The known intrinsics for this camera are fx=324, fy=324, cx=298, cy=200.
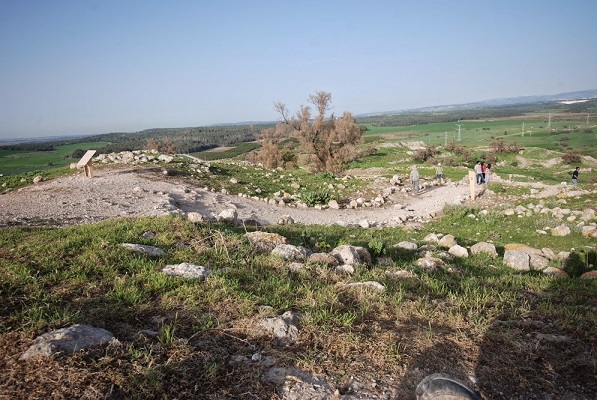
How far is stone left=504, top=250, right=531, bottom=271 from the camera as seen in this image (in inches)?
286

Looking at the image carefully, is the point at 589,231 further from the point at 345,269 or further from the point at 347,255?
the point at 345,269

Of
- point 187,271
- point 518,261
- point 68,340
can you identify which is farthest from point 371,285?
point 518,261

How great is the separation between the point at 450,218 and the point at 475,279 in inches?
333

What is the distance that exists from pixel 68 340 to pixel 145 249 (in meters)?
2.68

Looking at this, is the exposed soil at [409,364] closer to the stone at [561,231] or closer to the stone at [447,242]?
the stone at [447,242]

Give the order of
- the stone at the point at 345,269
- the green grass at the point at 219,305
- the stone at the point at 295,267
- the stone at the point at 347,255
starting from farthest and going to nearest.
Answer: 1. the stone at the point at 347,255
2. the stone at the point at 345,269
3. the stone at the point at 295,267
4. the green grass at the point at 219,305

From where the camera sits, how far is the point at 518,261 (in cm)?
735

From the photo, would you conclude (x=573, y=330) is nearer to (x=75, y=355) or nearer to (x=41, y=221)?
(x=75, y=355)

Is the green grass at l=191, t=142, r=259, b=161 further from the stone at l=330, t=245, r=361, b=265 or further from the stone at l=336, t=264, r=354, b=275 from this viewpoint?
the stone at l=336, t=264, r=354, b=275

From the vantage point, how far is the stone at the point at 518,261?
7.26 m

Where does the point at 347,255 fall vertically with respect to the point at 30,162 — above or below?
below

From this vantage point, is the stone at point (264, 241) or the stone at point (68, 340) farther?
the stone at point (264, 241)

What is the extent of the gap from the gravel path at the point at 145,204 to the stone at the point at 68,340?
7.64 m

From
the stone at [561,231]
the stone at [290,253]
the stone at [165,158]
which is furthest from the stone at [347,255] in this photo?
the stone at [165,158]
